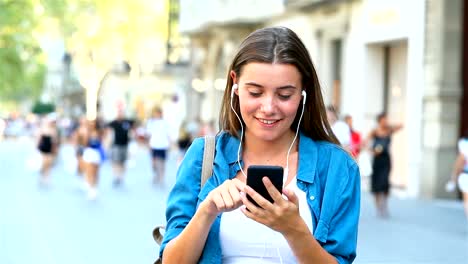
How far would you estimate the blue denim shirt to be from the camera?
2.68 m

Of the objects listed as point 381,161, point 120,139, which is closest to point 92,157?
point 120,139

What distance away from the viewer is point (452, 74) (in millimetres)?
19094

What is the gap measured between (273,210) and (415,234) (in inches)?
431

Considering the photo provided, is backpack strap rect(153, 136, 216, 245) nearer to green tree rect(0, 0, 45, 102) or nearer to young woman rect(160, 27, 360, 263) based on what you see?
young woman rect(160, 27, 360, 263)

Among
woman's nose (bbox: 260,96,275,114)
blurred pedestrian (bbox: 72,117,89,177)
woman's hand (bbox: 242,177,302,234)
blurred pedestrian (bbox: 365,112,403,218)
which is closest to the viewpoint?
woman's hand (bbox: 242,177,302,234)

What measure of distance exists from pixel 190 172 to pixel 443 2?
16.9 metres

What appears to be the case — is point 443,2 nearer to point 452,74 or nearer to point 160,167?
point 452,74

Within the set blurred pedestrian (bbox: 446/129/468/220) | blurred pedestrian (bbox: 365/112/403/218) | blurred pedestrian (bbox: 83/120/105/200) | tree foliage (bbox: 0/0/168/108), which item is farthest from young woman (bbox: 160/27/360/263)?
tree foliage (bbox: 0/0/168/108)

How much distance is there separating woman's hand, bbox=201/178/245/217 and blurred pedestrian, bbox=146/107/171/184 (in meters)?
18.8

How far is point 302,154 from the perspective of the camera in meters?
2.78

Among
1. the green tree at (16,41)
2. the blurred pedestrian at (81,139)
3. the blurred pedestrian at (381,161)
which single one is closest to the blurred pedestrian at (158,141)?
the blurred pedestrian at (81,139)

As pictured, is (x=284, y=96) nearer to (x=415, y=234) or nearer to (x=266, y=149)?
(x=266, y=149)

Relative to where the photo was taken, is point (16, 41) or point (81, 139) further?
point (16, 41)

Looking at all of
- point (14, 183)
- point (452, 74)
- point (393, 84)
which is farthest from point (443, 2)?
point (14, 183)
